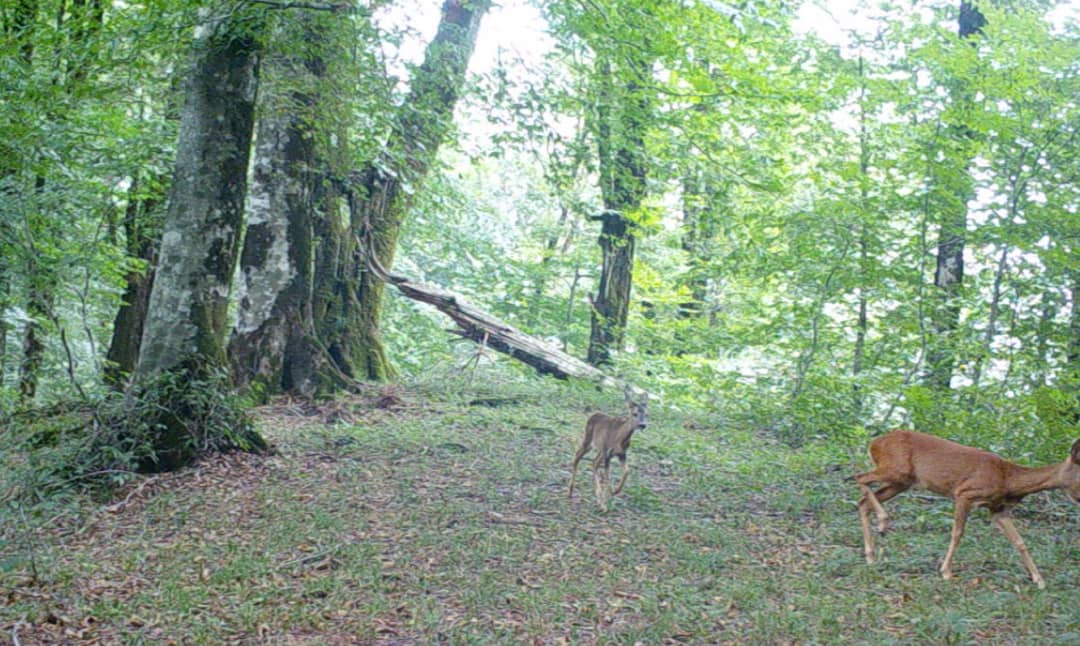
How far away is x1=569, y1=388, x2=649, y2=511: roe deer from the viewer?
Answer: 8.31 meters

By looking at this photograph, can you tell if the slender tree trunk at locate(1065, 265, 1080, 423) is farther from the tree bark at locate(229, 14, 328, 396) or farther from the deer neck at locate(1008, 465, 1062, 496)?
the tree bark at locate(229, 14, 328, 396)

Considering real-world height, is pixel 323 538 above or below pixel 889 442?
below

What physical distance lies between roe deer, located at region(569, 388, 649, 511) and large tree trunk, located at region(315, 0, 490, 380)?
188 inches

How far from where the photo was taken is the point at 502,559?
21.5 ft

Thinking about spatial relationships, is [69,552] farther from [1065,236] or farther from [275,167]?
[1065,236]

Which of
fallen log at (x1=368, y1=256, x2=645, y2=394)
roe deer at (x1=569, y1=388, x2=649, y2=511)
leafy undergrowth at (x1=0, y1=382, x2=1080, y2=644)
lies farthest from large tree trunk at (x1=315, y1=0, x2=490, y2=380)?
roe deer at (x1=569, y1=388, x2=649, y2=511)

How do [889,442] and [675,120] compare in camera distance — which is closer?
[889,442]

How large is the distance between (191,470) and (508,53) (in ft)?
18.5

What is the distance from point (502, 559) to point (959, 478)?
3.18 metres

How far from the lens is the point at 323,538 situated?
6863mm

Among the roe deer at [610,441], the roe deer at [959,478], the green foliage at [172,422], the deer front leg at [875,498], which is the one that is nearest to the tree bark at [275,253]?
the green foliage at [172,422]

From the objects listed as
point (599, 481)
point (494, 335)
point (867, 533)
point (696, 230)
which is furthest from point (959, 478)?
point (696, 230)

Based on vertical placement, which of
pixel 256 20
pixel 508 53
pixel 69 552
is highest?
pixel 508 53

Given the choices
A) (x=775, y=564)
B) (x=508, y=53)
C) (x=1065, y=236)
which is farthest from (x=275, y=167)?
(x=1065, y=236)
